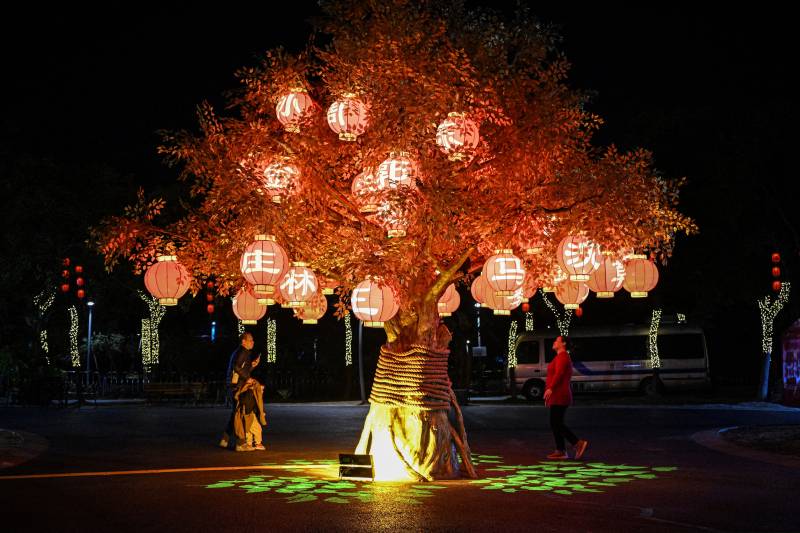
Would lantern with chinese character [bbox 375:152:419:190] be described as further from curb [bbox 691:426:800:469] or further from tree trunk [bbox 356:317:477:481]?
curb [bbox 691:426:800:469]

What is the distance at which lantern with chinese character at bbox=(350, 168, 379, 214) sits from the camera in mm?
11289

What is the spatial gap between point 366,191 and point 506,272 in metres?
2.04

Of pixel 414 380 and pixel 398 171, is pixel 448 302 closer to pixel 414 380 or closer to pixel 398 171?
pixel 414 380

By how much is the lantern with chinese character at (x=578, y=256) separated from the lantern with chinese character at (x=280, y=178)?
11.5 ft

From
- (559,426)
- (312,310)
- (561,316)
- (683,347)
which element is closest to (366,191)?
(312,310)

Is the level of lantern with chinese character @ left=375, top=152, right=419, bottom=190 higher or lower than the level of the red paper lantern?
higher

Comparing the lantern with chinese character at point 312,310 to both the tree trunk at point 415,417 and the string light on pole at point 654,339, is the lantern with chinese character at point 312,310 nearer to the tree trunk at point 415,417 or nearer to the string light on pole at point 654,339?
the tree trunk at point 415,417

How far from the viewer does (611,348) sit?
36.5m

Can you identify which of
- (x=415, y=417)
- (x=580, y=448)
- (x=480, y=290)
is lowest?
(x=580, y=448)

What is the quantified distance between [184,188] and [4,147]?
6.71 m

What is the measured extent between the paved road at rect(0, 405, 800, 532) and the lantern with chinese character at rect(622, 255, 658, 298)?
2474mm

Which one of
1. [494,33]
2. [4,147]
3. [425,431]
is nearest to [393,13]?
[494,33]

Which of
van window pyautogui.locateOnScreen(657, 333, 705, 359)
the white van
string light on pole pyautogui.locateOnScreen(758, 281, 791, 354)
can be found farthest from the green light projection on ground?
van window pyautogui.locateOnScreen(657, 333, 705, 359)

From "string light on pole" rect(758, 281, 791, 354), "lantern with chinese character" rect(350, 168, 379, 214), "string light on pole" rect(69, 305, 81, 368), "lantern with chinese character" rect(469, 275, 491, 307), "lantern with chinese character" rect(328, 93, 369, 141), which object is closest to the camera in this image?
"lantern with chinese character" rect(350, 168, 379, 214)
